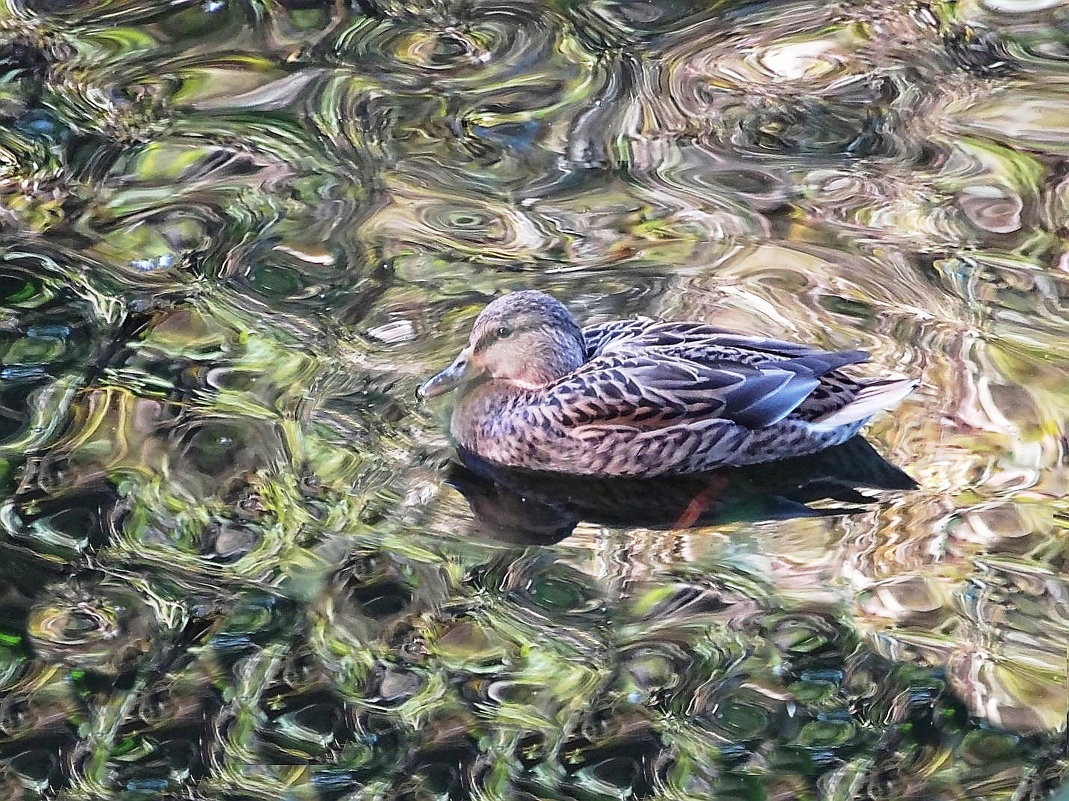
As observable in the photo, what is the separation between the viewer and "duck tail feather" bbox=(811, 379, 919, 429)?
17.9ft

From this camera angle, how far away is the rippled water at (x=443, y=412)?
14.8ft

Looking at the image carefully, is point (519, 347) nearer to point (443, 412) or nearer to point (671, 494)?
point (443, 412)

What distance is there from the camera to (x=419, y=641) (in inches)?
188

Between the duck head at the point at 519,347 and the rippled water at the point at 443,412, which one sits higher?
the duck head at the point at 519,347

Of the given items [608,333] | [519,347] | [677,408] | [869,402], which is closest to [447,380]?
[519,347]

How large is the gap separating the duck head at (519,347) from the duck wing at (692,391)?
9.8 inches

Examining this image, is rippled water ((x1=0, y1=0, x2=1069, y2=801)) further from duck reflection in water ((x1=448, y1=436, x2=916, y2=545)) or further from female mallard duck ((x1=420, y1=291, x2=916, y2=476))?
female mallard duck ((x1=420, y1=291, x2=916, y2=476))

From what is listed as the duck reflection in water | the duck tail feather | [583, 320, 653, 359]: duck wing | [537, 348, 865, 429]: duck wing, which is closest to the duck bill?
the duck reflection in water

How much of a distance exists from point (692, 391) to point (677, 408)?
0.28 feet

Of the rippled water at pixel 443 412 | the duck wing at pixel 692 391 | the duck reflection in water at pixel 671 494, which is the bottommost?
the duck reflection in water at pixel 671 494

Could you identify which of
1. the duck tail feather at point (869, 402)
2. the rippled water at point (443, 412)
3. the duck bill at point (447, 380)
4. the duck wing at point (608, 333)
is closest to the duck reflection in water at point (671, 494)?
the rippled water at point (443, 412)

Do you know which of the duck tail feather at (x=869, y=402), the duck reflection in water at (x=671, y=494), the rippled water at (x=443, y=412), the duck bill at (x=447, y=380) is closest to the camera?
the rippled water at (x=443, y=412)

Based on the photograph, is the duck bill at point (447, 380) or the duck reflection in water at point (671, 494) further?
the duck bill at point (447, 380)

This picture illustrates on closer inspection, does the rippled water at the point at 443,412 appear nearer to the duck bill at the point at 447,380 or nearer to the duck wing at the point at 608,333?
the duck bill at the point at 447,380
